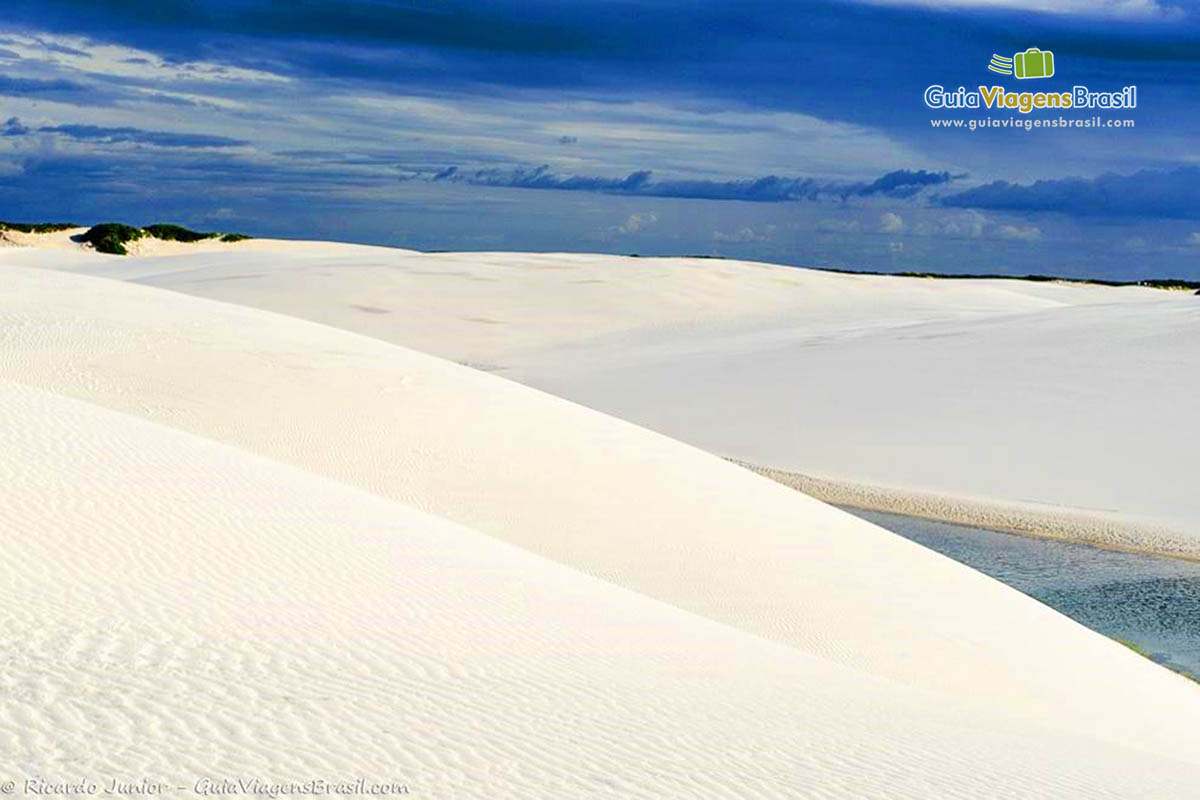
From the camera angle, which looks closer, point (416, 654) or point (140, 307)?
point (416, 654)

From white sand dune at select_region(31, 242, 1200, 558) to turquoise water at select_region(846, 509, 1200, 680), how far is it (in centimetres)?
54

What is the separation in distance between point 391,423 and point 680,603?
4275 mm

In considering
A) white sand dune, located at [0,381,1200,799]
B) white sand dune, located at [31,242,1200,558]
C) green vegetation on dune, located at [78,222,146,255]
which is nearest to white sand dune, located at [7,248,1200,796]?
white sand dune, located at [0,381,1200,799]

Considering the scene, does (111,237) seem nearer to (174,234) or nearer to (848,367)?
(174,234)

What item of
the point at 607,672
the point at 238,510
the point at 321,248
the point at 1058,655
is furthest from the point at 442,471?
the point at 321,248

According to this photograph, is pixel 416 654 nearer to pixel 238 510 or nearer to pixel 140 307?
pixel 238 510

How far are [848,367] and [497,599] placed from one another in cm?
1769

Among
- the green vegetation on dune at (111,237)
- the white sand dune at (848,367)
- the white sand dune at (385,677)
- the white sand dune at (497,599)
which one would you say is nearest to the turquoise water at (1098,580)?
the white sand dune at (848,367)

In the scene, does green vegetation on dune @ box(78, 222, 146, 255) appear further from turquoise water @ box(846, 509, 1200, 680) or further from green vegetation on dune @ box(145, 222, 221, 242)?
turquoise water @ box(846, 509, 1200, 680)

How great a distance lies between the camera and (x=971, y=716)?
6480 mm

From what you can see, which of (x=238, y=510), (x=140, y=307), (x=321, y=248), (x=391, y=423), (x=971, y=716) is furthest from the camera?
(x=321, y=248)

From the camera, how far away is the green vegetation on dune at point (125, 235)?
182ft

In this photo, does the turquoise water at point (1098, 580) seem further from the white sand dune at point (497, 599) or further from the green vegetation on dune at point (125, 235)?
the green vegetation on dune at point (125, 235)

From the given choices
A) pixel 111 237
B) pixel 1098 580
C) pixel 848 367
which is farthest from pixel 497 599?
pixel 111 237
